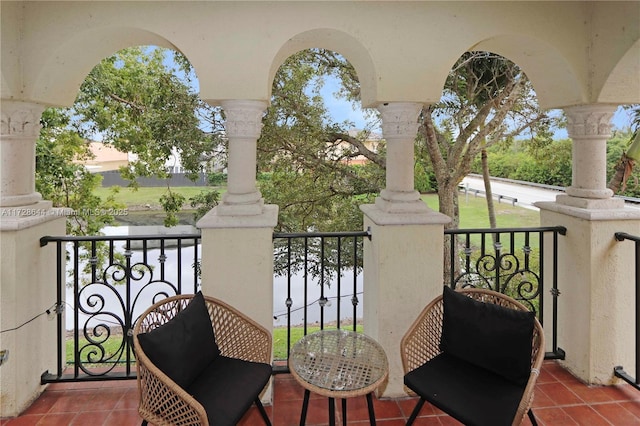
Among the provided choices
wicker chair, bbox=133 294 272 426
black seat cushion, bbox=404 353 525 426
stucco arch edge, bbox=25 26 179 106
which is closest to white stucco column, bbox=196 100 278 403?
wicker chair, bbox=133 294 272 426

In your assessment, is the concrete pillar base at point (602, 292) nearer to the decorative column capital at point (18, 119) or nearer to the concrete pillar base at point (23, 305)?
the concrete pillar base at point (23, 305)

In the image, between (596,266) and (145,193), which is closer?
(596,266)

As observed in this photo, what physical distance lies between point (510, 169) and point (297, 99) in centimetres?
581

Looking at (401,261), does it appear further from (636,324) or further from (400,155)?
(636,324)

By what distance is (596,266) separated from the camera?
2287 millimetres

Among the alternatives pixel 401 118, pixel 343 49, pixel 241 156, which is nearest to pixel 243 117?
pixel 241 156

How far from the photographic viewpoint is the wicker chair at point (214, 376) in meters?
1.43

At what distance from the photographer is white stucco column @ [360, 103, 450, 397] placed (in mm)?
2148

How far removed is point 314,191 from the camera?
20.8ft

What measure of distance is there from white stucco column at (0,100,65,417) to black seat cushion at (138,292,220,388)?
101cm

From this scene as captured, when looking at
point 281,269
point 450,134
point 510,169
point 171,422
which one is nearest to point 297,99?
point 281,269

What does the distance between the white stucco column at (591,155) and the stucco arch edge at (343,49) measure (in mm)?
1317

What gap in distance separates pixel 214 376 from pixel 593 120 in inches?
102

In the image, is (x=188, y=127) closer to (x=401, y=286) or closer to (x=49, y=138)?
(x=49, y=138)
